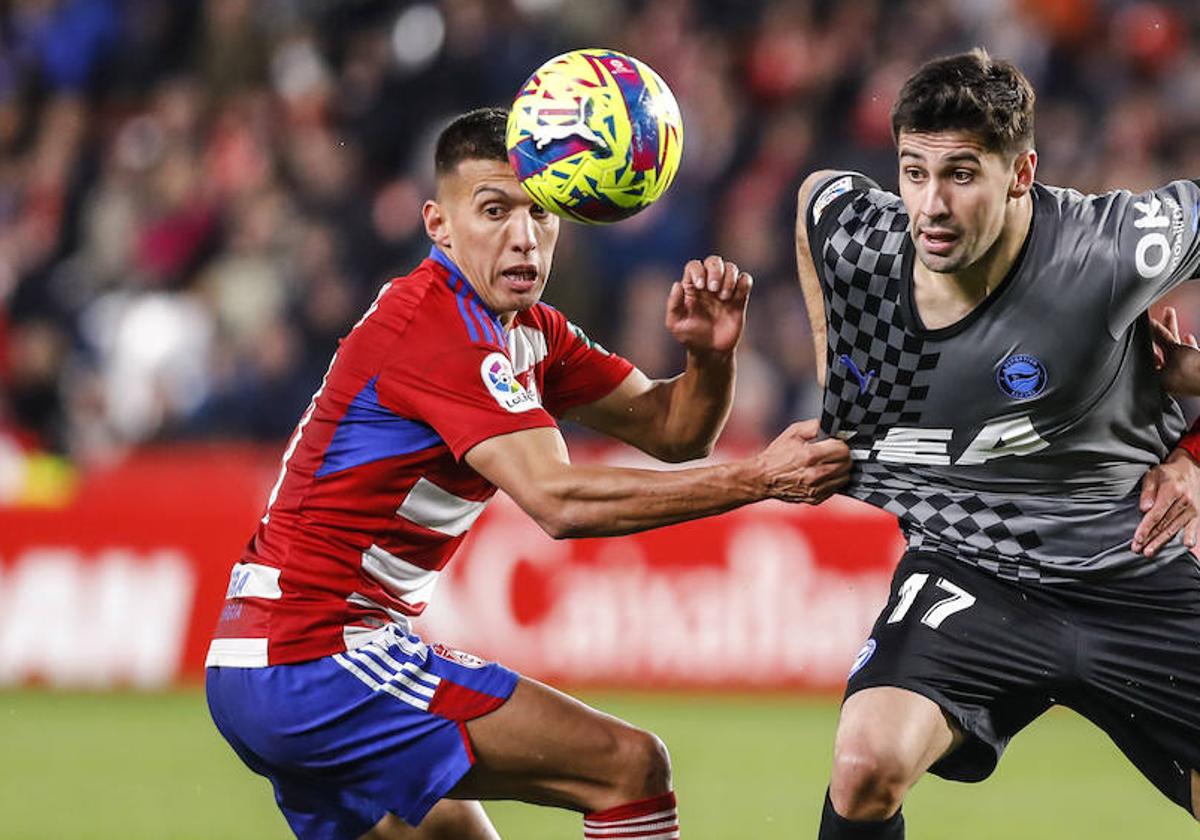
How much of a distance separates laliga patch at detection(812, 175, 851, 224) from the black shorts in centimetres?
115

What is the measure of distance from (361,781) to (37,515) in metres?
7.07

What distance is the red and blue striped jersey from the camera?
5.36 m

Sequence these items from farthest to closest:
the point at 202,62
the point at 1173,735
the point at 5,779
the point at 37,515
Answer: the point at 202,62
the point at 37,515
the point at 5,779
the point at 1173,735

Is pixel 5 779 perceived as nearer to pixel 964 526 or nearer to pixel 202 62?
pixel 964 526

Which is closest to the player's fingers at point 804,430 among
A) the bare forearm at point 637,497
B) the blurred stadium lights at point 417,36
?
the bare forearm at point 637,497

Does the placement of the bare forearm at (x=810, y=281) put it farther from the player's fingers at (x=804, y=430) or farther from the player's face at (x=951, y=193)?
the player's face at (x=951, y=193)

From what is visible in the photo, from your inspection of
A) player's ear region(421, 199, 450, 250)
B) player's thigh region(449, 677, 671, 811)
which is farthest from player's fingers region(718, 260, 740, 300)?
player's thigh region(449, 677, 671, 811)

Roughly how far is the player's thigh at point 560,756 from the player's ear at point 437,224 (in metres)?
1.33

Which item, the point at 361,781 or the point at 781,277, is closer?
the point at 361,781

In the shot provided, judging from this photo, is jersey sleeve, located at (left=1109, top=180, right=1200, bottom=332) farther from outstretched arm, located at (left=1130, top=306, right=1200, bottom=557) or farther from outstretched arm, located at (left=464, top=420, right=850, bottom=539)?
outstretched arm, located at (left=464, top=420, right=850, bottom=539)

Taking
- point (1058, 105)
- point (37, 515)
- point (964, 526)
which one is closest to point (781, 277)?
point (1058, 105)

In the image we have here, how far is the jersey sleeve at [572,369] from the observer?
615 centimetres

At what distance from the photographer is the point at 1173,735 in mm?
5621

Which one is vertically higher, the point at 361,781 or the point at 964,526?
the point at 964,526
